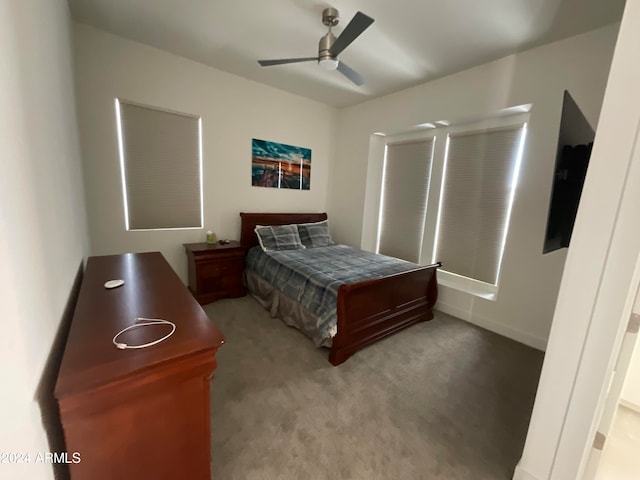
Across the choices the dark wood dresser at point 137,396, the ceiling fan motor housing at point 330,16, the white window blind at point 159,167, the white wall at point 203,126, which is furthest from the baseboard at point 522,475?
the white window blind at point 159,167

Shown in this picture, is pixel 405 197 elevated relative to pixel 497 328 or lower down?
elevated

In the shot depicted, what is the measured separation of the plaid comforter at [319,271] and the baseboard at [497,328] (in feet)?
2.74

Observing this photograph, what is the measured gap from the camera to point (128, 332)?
39.6 inches

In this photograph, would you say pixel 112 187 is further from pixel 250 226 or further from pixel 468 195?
pixel 468 195

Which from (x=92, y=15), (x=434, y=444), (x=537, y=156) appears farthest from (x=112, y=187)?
(x=537, y=156)

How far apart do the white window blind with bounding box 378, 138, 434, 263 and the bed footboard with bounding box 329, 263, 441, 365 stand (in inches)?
33.6

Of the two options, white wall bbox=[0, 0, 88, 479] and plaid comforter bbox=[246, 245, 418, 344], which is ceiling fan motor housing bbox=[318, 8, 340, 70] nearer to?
Result: white wall bbox=[0, 0, 88, 479]

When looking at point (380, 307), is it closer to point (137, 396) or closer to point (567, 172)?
point (567, 172)

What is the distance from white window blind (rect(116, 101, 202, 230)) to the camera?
112 inches

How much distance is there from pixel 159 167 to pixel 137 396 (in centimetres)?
281

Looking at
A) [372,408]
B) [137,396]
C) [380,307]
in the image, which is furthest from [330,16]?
[372,408]

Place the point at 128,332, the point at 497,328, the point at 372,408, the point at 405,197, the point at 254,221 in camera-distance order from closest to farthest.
→ 1. the point at 128,332
2. the point at 372,408
3. the point at 497,328
4. the point at 254,221
5. the point at 405,197

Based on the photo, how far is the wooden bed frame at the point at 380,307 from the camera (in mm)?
2166

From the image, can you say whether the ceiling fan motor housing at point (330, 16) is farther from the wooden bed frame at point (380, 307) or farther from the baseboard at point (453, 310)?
the baseboard at point (453, 310)
